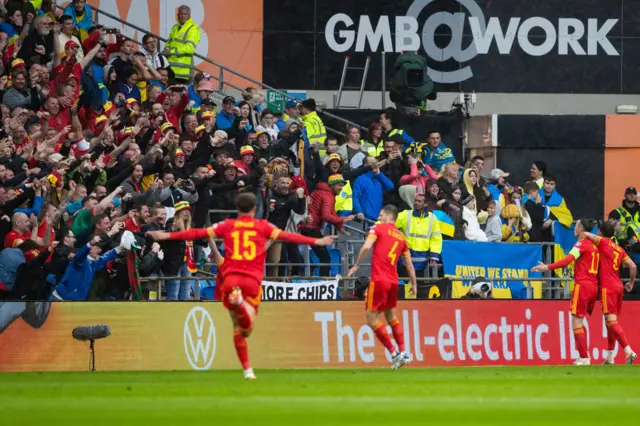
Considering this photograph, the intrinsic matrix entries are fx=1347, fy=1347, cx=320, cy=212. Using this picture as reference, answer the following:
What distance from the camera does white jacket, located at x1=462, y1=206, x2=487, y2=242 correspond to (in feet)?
82.6

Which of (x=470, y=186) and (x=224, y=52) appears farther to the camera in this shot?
(x=224, y=52)

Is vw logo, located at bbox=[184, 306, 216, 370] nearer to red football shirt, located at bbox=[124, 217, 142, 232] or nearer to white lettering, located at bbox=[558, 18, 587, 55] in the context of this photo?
red football shirt, located at bbox=[124, 217, 142, 232]

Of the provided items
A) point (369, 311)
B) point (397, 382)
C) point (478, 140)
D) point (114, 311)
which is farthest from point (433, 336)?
point (478, 140)

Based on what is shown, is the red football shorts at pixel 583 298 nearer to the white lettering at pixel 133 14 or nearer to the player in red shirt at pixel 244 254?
the player in red shirt at pixel 244 254

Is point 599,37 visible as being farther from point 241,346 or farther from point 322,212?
point 241,346

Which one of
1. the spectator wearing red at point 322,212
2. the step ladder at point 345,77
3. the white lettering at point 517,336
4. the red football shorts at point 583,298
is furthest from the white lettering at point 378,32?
the red football shorts at point 583,298

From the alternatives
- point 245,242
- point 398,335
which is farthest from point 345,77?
point 245,242

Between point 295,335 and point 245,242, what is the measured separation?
6.37 meters

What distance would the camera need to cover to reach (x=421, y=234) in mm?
23500

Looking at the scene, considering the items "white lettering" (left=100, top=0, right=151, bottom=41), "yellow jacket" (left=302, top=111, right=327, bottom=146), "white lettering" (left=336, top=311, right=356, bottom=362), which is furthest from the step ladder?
"white lettering" (left=336, top=311, right=356, bottom=362)

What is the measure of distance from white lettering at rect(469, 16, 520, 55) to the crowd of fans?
269 inches

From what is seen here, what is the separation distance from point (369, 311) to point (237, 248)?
4.37 m

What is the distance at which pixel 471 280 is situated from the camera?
77.5 ft

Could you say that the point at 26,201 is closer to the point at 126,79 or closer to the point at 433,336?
the point at 126,79
